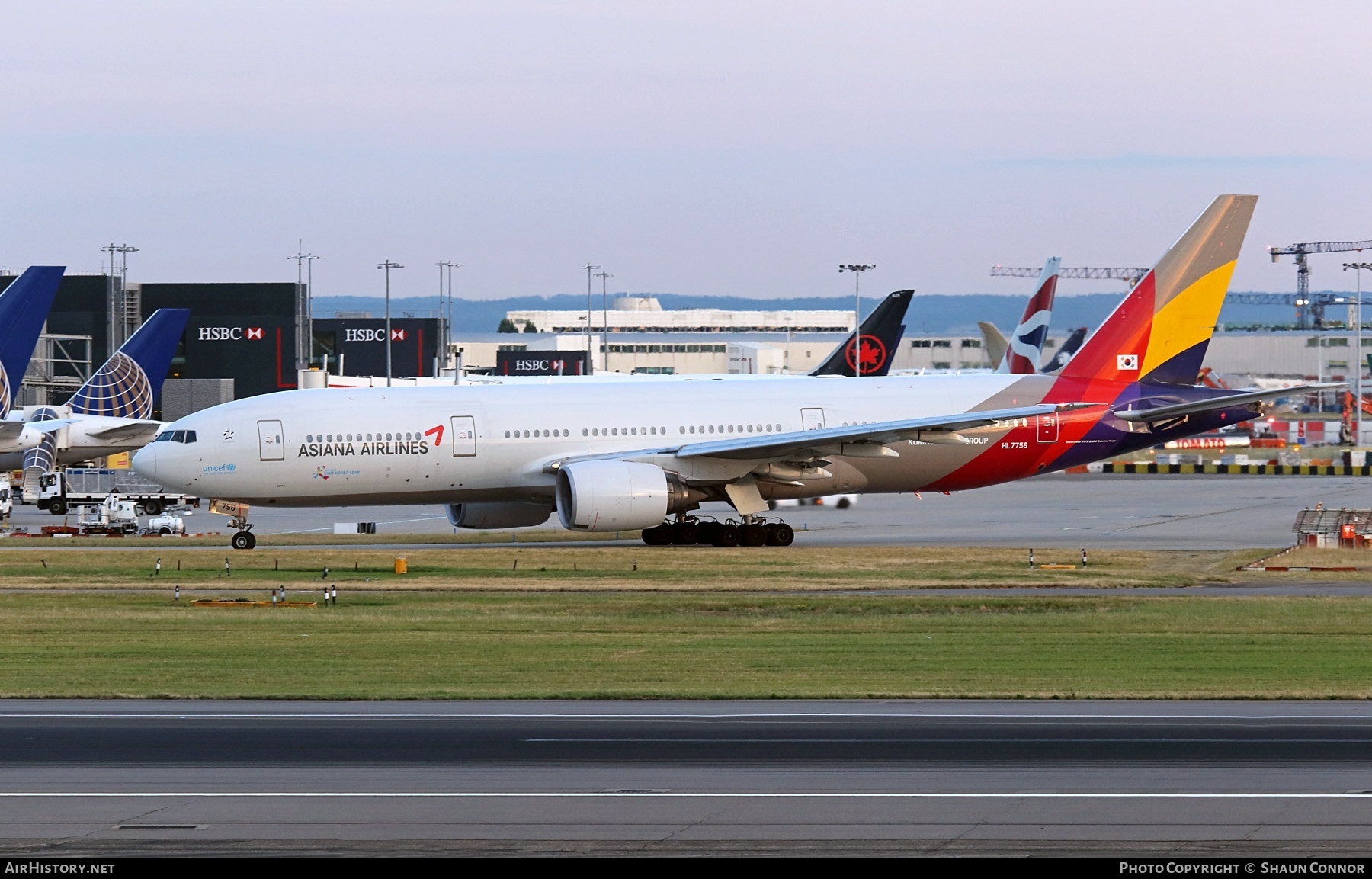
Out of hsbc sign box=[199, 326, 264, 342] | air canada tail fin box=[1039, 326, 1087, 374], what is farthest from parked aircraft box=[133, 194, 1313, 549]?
hsbc sign box=[199, 326, 264, 342]

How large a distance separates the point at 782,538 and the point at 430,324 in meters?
90.9

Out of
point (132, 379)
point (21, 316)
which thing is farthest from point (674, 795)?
point (132, 379)

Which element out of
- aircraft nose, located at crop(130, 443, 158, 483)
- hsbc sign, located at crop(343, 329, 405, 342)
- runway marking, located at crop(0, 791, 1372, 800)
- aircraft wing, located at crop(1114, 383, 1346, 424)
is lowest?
runway marking, located at crop(0, 791, 1372, 800)

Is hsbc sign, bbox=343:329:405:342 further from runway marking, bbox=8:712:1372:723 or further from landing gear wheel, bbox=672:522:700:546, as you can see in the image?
runway marking, bbox=8:712:1372:723

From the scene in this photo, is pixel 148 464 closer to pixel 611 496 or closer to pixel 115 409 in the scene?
pixel 611 496

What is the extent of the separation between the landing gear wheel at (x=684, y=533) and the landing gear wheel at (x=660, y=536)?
4.7 inches

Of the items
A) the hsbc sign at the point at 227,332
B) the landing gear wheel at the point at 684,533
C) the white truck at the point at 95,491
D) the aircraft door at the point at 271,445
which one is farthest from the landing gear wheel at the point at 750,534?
the hsbc sign at the point at 227,332

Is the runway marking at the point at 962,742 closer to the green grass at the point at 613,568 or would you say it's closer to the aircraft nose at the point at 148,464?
the green grass at the point at 613,568

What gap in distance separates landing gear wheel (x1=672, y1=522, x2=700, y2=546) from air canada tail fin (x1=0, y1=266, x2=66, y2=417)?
2084cm

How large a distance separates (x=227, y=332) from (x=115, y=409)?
135ft

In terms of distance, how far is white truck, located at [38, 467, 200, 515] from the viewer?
207ft

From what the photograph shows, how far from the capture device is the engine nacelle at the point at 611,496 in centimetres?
3906

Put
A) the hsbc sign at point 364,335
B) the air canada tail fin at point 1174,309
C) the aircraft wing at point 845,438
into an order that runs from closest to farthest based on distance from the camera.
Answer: the aircraft wing at point 845,438, the air canada tail fin at point 1174,309, the hsbc sign at point 364,335
